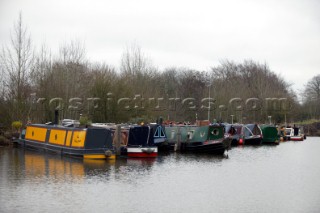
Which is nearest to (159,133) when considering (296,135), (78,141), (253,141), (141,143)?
(141,143)

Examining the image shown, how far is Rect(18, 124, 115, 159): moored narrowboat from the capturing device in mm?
28797

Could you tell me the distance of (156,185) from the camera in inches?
846

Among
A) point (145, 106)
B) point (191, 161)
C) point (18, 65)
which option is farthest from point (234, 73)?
point (191, 161)

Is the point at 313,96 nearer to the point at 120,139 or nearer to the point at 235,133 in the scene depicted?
the point at 235,133

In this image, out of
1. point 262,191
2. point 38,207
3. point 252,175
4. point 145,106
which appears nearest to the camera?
point 38,207

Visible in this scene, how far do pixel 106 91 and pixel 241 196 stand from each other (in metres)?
26.8

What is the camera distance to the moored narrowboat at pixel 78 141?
94.5ft

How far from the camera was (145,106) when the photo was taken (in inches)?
1892

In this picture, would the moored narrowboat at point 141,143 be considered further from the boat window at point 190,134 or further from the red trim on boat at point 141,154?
the boat window at point 190,134

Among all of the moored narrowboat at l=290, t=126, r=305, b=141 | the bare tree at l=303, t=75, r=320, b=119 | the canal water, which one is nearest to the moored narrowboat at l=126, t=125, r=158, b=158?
the canal water

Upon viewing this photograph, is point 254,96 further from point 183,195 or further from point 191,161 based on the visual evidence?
point 183,195

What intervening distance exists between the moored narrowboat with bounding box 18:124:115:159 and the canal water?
0.70m

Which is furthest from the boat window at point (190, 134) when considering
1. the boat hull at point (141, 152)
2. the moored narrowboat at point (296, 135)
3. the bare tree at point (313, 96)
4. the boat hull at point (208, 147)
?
the bare tree at point (313, 96)

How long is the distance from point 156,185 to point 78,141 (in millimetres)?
9176
